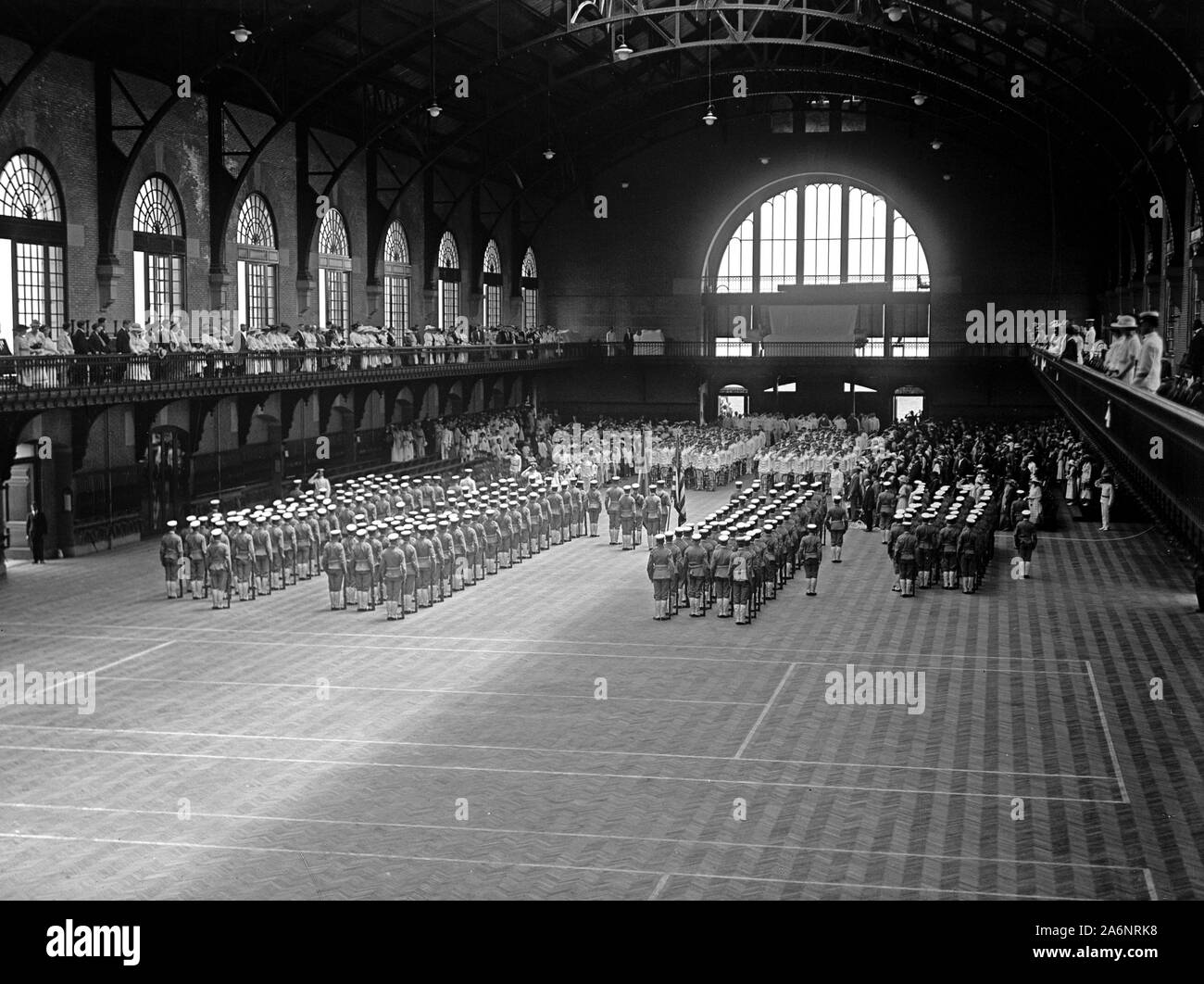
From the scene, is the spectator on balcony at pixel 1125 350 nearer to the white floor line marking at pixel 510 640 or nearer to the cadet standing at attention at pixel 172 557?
the white floor line marking at pixel 510 640

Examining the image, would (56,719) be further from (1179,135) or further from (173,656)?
(1179,135)

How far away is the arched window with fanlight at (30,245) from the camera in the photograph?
32.3m

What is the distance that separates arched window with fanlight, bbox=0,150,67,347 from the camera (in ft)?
106

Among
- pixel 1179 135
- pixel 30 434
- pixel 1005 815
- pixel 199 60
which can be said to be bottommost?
pixel 1005 815

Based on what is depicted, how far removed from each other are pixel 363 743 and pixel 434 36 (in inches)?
995

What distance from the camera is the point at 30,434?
32.4 metres

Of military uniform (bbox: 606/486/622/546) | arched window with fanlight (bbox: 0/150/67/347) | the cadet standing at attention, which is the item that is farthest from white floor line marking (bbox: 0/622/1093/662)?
military uniform (bbox: 606/486/622/546)

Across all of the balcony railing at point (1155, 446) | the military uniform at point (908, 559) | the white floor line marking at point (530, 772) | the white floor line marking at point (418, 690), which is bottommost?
the white floor line marking at point (530, 772)

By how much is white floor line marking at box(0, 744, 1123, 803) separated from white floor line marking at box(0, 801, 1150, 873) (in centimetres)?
196

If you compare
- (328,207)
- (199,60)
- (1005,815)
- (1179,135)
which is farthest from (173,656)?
(328,207)

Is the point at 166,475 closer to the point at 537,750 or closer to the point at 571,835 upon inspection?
the point at 537,750

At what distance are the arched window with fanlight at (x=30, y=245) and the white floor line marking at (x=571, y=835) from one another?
19.6 metres

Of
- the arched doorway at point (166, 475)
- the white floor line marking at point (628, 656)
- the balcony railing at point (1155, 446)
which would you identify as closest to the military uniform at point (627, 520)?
the arched doorway at point (166, 475)

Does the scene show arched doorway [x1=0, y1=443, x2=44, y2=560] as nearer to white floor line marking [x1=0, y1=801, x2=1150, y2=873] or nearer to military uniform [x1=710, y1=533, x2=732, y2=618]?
military uniform [x1=710, y1=533, x2=732, y2=618]
